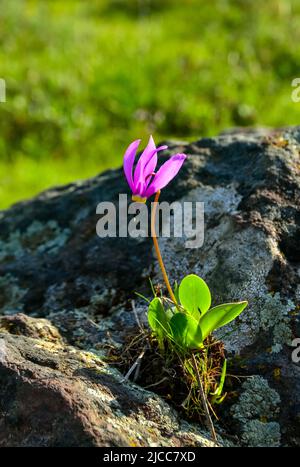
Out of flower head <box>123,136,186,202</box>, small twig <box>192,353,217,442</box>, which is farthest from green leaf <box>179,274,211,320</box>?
flower head <box>123,136,186,202</box>

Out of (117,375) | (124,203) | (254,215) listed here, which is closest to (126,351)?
(117,375)

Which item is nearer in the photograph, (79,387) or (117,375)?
(79,387)

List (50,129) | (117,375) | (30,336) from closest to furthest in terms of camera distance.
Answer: (117,375) → (30,336) → (50,129)

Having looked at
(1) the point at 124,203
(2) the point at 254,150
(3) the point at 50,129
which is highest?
(2) the point at 254,150

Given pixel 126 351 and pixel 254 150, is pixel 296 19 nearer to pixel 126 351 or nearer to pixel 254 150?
pixel 254 150

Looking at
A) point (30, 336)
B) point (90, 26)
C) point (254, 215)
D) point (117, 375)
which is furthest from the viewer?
point (90, 26)

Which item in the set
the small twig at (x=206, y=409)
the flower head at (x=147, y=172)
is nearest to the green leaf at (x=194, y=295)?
the small twig at (x=206, y=409)

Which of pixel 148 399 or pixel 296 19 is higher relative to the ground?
pixel 296 19

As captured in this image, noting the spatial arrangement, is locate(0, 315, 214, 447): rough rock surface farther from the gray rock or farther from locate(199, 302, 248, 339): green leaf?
locate(199, 302, 248, 339): green leaf
